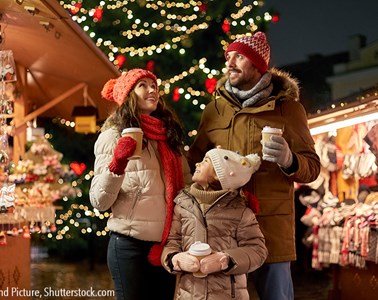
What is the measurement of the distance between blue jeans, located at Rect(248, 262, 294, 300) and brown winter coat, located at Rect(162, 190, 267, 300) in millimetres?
406

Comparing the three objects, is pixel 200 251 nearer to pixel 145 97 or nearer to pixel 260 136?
pixel 260 136

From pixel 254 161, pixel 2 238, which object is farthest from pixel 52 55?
pixel 254 161

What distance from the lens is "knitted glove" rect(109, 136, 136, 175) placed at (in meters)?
4.71

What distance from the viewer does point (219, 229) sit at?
4.83m

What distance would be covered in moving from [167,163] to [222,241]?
70 cm

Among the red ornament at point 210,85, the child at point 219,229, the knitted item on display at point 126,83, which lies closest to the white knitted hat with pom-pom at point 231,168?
the child at point 219,229

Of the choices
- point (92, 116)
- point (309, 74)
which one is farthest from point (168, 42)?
point (309, 74)

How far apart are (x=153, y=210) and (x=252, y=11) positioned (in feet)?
39.4

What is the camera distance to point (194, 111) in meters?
16.0

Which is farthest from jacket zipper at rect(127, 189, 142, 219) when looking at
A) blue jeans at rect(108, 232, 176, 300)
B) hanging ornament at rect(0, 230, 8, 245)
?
hanging ornament at rect(0, 230, 8, 245)

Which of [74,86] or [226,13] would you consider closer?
[74,86]

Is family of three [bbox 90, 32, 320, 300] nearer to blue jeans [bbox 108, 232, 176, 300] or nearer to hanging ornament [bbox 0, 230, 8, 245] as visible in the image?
blue jeans [bbox 108, 232, 176, 300]

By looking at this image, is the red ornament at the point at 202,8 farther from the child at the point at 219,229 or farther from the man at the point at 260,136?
the child at the point at 219,229

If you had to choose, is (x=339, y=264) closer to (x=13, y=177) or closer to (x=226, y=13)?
(x=13, y=177)
